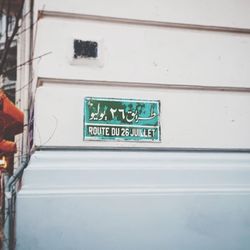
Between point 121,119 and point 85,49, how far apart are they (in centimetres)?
71

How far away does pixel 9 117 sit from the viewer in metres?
3.73

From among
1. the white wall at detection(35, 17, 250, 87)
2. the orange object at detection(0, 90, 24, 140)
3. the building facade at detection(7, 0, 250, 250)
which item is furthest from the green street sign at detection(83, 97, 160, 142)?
the orange object at detection(0, 90, 24, 140)

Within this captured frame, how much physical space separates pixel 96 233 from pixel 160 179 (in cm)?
70

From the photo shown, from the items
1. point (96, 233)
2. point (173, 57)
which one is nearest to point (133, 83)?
point (173, 57)

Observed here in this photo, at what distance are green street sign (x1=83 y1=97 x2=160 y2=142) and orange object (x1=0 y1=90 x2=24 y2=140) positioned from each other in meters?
0.97

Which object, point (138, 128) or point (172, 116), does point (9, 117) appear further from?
point (172, 116)

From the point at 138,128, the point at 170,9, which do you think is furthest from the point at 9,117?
the point at 170,9

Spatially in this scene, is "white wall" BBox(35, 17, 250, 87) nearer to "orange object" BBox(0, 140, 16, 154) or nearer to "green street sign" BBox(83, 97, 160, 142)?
"green street sign" BBox(83, 97, 160, 142)

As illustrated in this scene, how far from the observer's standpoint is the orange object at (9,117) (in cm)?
362

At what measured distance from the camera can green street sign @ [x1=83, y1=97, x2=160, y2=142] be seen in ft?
10.4

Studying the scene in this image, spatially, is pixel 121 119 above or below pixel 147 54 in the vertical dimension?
below

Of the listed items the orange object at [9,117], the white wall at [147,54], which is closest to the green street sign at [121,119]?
the white wall at [147,54]

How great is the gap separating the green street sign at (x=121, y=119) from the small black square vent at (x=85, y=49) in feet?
1.29

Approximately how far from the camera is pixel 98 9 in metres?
3.29
